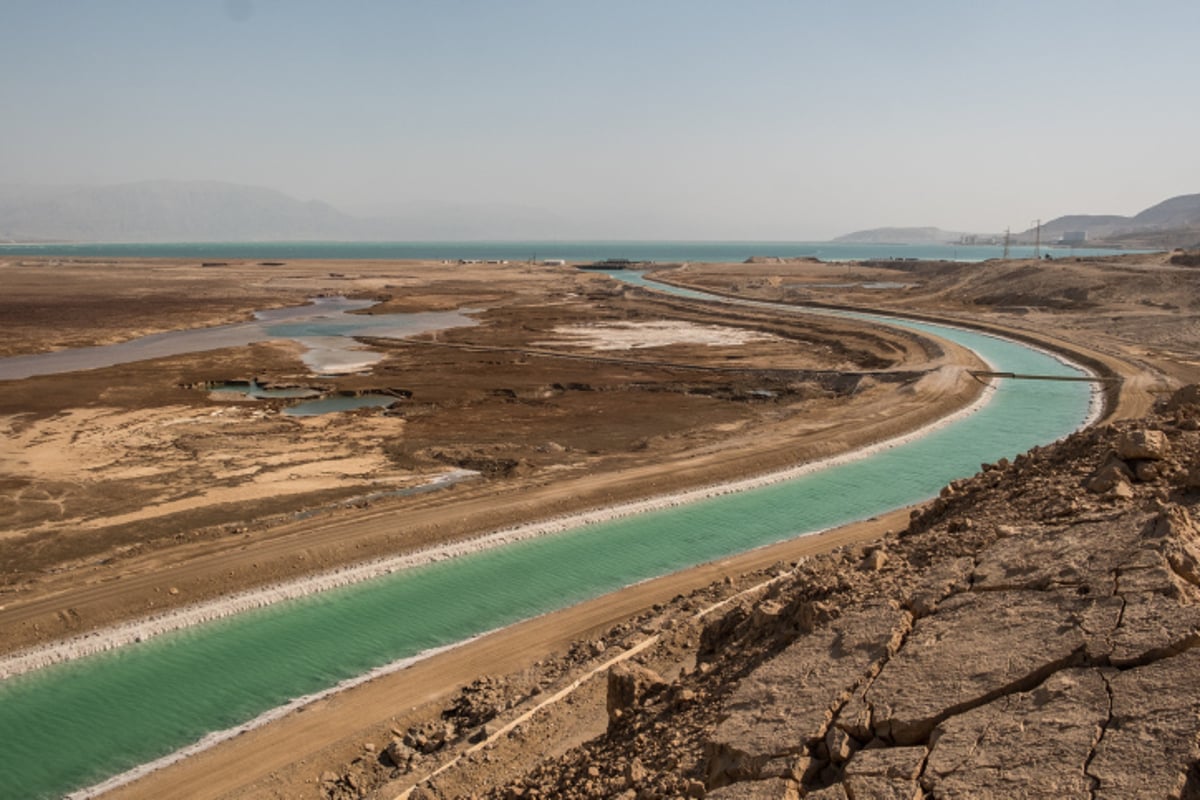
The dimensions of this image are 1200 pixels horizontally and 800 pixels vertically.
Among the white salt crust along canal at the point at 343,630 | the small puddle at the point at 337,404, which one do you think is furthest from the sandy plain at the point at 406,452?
the white salt crust along canal at the point at 343,630

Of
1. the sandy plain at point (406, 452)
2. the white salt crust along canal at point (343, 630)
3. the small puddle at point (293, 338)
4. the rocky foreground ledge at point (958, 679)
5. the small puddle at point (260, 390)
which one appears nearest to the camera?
the rocky foreground ledge at point (958, 679)

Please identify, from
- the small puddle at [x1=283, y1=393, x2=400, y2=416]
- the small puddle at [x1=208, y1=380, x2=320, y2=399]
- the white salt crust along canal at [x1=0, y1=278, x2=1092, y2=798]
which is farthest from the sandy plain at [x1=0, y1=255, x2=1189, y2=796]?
the small puddle at [x1=208, y1=380, x2=320, y2=399]

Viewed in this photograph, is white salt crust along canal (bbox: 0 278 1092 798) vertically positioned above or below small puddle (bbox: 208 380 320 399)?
below

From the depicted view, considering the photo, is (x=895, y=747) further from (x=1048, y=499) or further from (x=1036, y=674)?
(x=1048, y=499)

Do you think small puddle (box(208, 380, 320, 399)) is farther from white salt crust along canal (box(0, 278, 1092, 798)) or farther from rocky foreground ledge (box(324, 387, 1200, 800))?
rocky foreground ledge (box(324, 387, 1200, 800))

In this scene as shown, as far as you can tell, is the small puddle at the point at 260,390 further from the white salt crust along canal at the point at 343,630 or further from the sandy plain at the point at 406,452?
the white salt crust along canal at the point at 343,630

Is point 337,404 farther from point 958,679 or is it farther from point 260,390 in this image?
point 958,679
